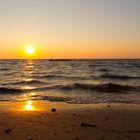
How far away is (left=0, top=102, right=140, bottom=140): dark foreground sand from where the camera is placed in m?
7.05

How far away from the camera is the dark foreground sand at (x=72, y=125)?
7055 millimetres

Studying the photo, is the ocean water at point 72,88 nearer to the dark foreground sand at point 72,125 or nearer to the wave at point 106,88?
the wave at point 106,88

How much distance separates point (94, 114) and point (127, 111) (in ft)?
4.90

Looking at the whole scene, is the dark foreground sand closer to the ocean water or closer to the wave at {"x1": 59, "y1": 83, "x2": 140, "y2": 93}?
the ocean water

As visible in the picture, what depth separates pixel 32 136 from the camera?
696 cm

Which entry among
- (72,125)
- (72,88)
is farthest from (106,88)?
(72,125)

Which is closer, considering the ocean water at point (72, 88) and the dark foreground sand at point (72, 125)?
the dark foreground sand at point (72, 125)

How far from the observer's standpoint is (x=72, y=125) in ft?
27.0

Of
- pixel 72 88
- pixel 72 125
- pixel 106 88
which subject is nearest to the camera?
pixel 72 125

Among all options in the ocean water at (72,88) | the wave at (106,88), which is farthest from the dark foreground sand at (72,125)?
the wave at (106,88)

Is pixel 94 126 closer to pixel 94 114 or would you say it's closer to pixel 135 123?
pixel 135 123

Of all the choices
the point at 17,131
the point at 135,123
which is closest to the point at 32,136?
the point at 17,131

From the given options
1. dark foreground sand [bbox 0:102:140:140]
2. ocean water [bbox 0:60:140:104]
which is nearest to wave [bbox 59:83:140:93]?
ocean water [bbox 0:60:140:104]

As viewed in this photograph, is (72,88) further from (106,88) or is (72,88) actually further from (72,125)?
(72,125)
